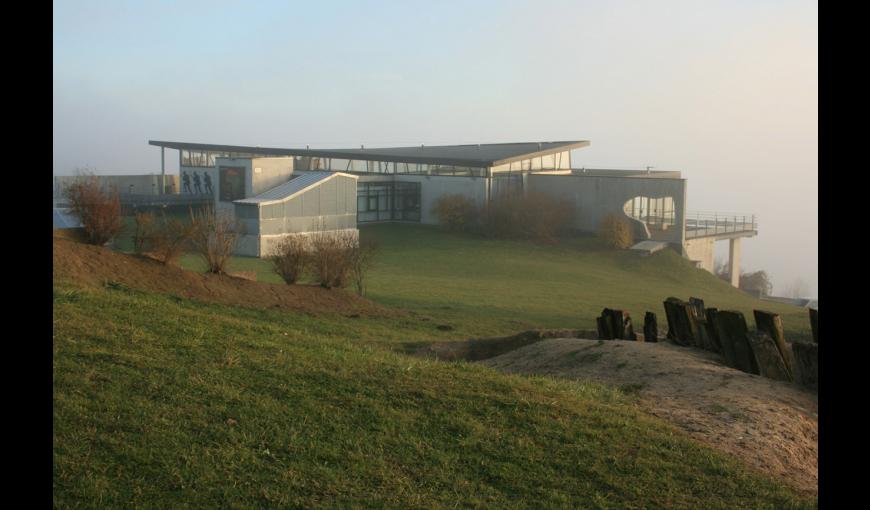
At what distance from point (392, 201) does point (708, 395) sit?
44.7m

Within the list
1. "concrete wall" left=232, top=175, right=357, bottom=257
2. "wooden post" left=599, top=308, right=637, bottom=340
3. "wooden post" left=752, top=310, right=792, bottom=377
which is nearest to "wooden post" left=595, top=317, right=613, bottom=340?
"wooden post" left=599, top=308, right=637, bottom=340

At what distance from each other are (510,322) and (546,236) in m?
26.0

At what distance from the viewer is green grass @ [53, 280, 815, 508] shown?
19.2 feet

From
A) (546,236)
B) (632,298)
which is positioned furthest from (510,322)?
(546,236)

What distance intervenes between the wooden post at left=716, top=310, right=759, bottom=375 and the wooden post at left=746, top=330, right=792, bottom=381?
0.10m

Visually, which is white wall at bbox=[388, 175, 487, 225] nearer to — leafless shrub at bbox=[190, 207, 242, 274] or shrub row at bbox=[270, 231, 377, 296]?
shrub row at bbox=[270, 231, 377, 296]

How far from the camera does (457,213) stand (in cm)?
4903

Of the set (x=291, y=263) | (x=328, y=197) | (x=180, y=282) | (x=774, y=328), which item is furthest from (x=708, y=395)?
(x=328, y=197)

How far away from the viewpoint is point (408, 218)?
53344 millimetres

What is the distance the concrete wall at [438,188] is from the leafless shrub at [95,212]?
32147 millimetres

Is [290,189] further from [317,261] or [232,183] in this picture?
[317,261]

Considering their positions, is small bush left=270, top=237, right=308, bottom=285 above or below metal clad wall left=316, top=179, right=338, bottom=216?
below
